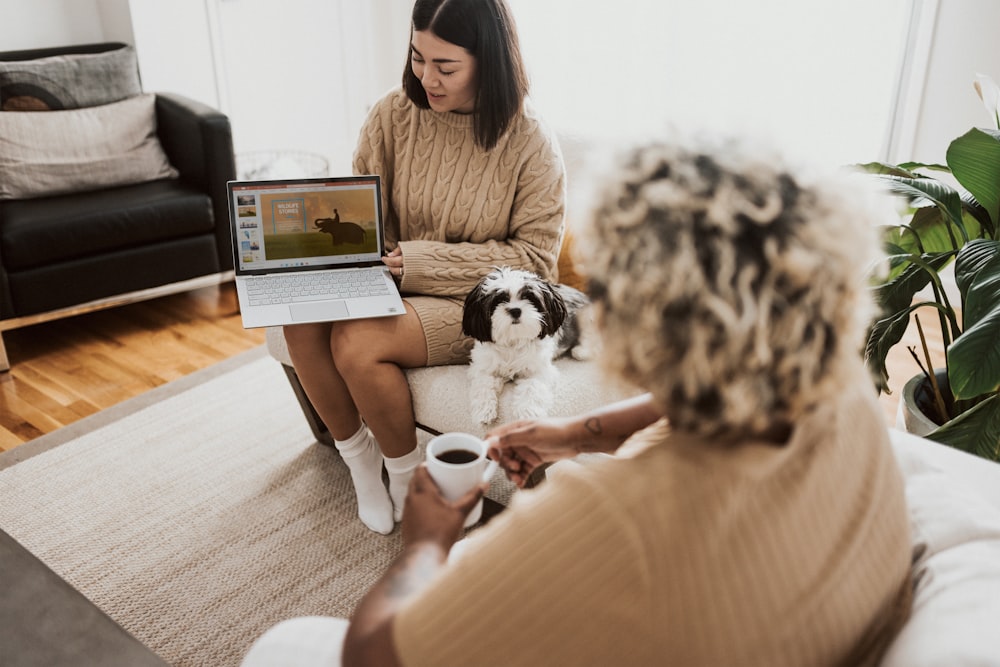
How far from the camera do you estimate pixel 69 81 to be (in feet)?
9.94

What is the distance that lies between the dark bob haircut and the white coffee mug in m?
1.04

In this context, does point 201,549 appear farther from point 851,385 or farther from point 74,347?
point 851,385

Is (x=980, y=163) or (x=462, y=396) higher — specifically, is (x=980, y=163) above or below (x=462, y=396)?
above

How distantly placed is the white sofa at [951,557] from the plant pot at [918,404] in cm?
82

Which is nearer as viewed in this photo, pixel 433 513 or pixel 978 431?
pixel 433 513

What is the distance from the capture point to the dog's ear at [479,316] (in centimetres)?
167

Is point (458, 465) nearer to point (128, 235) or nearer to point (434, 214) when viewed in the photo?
point (434, 214)

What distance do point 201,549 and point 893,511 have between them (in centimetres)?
163

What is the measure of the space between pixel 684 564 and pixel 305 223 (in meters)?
1.45

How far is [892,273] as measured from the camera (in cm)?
174

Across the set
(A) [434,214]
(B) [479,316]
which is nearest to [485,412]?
(B) [479,316]

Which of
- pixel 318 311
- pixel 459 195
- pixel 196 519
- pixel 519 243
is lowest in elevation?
pixel 196 519

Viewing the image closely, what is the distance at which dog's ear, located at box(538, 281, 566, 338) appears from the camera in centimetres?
169

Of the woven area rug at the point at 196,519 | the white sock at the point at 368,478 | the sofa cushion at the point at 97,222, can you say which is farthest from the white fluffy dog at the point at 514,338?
the sofa cushion at the point at 97,222
